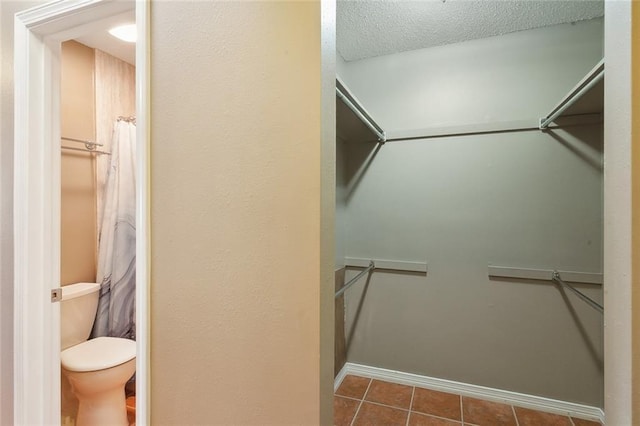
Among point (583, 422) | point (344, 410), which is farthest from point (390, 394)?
point (583, 422)

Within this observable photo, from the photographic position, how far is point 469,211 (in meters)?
2.08

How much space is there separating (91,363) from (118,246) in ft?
2.58

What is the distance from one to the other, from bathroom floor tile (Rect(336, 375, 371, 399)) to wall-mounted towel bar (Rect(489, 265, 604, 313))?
1.28 m

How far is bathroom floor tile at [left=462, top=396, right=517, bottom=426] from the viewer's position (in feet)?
5.84

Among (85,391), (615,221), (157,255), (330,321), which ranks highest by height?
(615,221)

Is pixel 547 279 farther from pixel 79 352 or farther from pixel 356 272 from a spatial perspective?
pixel 79 352

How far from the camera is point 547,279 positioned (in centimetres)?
190

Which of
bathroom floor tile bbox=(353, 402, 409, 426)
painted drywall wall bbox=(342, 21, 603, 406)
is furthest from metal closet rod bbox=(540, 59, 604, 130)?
bathroom floor tile bbox=(353, 402, 409, 426)

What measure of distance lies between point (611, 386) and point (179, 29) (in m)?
1.59

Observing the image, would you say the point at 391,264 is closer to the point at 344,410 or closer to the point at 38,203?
the point at 344,410

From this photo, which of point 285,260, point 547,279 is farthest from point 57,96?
point 547,279

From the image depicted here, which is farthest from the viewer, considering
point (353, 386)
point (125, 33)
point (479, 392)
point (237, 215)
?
point (353, 386)

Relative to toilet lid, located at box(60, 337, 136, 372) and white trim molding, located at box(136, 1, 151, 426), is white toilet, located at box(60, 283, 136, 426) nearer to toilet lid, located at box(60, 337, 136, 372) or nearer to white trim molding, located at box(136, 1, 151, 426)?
toilet lid, located at box(60, 337, 136, 372)

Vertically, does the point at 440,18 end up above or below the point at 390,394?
above
